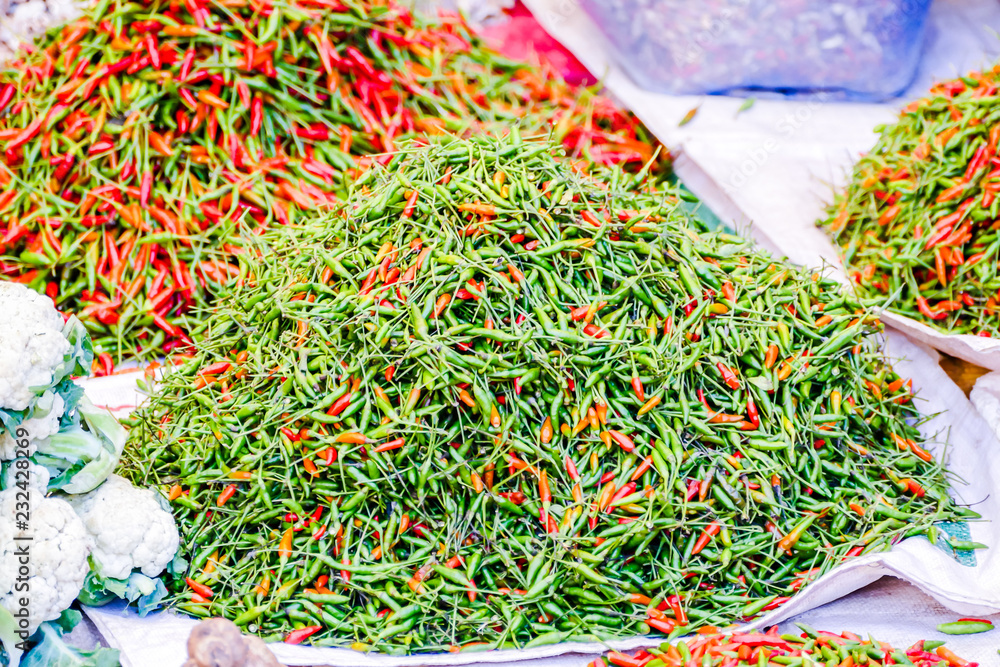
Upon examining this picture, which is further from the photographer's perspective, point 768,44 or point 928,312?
point 768,44

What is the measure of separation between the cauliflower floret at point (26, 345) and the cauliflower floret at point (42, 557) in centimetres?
20

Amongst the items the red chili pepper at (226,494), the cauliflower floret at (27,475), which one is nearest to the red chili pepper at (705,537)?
the red chili pepper at (226,494)

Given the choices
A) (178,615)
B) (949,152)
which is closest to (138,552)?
(178,615)

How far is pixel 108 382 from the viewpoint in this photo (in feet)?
6.64

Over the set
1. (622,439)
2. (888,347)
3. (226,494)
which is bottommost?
(888,347)

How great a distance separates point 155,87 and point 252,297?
892mm

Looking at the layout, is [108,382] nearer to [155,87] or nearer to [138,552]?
[138,552]

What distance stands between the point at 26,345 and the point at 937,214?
2247 mm

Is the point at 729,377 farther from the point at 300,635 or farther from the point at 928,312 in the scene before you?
the point at 300,635

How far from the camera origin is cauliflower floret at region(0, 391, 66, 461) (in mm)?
1359

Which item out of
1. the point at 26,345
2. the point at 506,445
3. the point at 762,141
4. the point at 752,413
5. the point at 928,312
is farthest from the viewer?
the point at 762,141

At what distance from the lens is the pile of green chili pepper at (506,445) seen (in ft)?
5.01

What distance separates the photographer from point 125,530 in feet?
4.75

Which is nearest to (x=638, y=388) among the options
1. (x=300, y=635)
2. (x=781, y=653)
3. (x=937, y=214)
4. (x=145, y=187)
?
(x=781, y=653)
